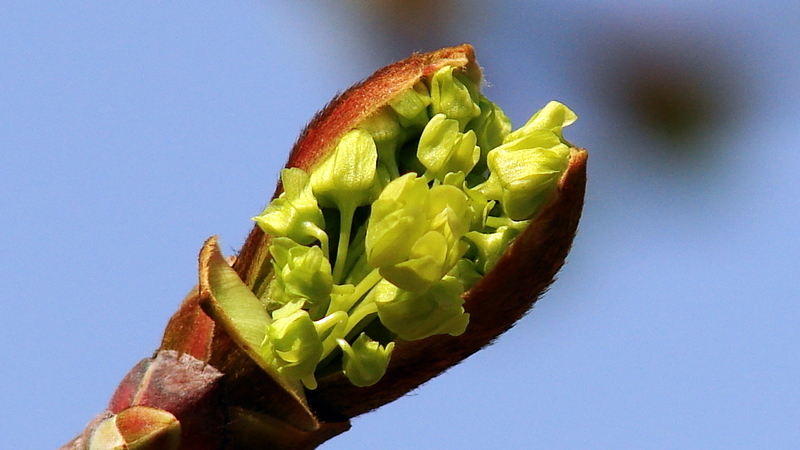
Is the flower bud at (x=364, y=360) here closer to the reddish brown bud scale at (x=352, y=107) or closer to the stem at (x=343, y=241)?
the stem at (x=343, y=241)

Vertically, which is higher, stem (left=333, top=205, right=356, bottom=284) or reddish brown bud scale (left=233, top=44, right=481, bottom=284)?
reddish brown bud scale (left=233, top=44, right=481, bottom=284)

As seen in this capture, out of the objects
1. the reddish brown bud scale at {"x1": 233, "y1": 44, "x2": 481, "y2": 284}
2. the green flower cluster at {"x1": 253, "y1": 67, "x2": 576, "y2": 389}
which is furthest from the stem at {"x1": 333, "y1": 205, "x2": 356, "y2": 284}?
the reddish brown bud scale at {"x1": 233, "y1": 44, "x2": 481, "y2": 284}

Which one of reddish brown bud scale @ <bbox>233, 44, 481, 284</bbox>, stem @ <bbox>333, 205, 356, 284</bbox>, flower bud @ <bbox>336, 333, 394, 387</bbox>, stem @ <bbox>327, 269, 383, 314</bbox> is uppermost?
reddish brown bud scale @ <bbox>233, 44, 481, 284</bbox>

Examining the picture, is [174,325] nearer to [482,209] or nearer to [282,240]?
[282,240]

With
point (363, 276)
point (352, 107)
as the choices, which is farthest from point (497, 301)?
point (352, 107)

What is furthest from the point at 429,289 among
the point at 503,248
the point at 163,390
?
the point at 163,390

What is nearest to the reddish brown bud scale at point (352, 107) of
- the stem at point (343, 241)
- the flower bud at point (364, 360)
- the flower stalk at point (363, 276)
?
the flower stalk at point (363, 276)

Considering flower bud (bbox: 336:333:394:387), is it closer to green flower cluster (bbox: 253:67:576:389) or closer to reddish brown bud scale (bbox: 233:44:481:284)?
green flower cluster (bbox: 253:67:576:389)
